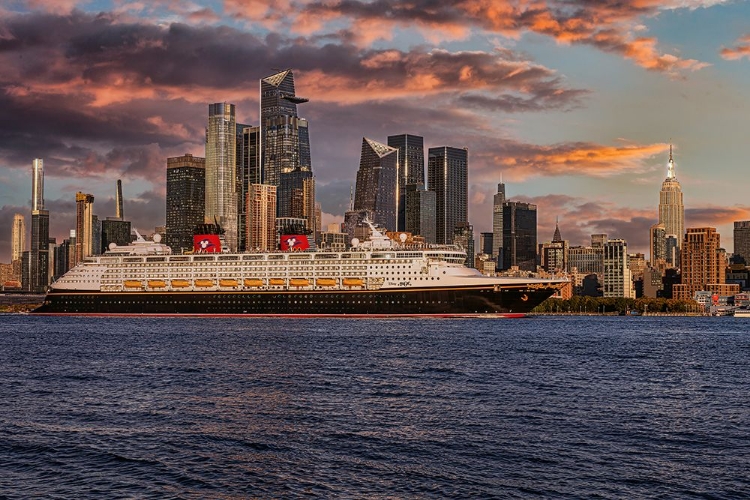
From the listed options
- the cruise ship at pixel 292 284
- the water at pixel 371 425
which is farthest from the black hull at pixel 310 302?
the water at pixel 371 425

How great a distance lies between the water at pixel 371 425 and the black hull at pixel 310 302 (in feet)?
216

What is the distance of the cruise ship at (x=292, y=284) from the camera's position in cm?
14162

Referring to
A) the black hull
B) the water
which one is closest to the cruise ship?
the black hull

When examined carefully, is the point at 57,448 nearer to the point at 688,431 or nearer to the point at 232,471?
the point at 232,471

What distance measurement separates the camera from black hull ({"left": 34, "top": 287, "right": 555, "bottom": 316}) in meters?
141

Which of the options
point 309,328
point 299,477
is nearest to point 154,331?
point 309,328

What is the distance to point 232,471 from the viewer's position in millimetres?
31422

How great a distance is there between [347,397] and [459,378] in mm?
11563

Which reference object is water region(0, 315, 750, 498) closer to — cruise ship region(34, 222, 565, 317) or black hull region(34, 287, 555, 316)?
black hull region(34, 287, 555, 316)

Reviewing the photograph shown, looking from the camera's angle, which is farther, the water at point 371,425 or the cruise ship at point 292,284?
the cruise ship at point 292,284

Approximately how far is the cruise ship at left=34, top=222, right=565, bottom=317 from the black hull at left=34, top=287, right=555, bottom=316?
0.59 ft

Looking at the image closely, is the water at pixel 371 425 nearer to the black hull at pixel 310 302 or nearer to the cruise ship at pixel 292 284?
the black hull at pixel 310 302

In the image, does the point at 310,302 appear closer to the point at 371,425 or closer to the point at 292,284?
the point at 292,284

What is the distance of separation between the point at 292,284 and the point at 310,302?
6.26m
